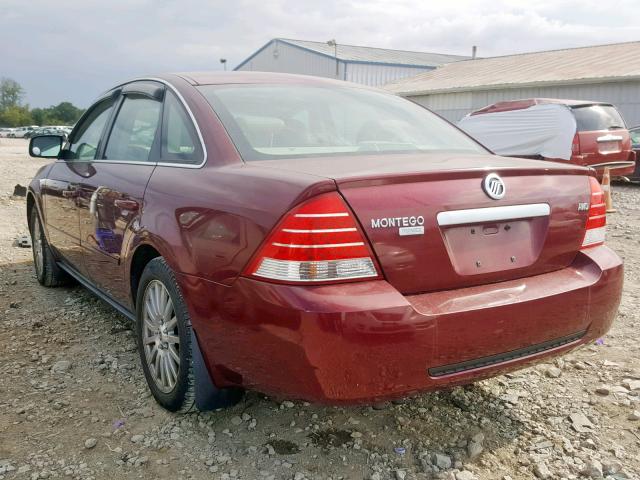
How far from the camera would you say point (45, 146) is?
4.59 meters

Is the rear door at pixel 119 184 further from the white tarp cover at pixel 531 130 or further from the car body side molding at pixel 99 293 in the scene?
the white tarp cover at pixel 531 130

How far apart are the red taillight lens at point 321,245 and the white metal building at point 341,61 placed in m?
36.1

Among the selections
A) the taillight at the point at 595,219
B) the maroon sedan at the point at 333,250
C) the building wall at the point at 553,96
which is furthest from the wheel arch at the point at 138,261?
the building wall at the point at 553,96

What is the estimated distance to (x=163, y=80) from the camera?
10.3 ft

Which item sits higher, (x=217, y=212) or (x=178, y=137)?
(x=178, y=137)

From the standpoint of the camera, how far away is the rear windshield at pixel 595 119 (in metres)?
9.99

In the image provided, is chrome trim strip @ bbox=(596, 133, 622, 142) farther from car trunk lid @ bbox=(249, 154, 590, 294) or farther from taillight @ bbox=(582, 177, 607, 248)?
car trunk lid @ bbox=(249, 154, 590, 294)

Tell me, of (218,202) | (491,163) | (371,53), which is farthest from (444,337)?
(371,53)

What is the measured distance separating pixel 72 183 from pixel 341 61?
1405 inches

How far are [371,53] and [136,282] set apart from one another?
4214 centimetres

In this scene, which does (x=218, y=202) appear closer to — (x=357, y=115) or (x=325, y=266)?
(x=325, y=266)

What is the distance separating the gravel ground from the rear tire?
A: 1224 mm

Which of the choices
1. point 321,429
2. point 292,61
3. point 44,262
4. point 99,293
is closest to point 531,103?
point 44,262

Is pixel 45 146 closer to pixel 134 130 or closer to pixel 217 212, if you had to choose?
pixel 134 130
